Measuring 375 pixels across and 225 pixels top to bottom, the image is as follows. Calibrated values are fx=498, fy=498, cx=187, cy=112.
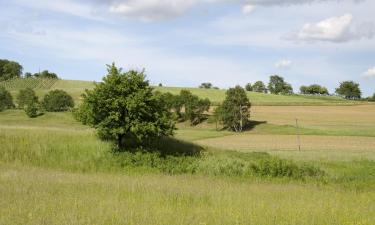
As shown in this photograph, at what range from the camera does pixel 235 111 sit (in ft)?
232

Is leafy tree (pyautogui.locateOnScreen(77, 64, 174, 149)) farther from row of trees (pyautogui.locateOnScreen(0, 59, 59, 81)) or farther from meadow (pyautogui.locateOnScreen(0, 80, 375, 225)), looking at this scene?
row of trees (pyautogui.locateOnScreen(0, 59, 59, 81))

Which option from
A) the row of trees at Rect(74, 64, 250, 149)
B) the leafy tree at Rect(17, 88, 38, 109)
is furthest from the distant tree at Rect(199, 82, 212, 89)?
the row of trees at Rect(74, 64, 250, 149)

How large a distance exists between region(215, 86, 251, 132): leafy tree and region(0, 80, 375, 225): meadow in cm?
2164

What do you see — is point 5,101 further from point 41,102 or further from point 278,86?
point 278,86

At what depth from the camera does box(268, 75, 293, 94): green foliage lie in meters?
187

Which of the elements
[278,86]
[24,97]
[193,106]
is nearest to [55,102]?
[24,97]

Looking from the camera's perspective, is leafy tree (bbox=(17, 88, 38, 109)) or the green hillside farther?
the green hillside

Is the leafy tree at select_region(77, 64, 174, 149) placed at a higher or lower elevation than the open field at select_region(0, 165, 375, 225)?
higher

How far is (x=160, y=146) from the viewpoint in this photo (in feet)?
92.2

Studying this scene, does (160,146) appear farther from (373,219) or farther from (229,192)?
(373,219)

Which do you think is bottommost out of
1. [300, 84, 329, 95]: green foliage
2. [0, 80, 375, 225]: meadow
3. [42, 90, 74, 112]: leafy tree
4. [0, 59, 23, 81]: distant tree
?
[0, 80, 375, 225]: meadow

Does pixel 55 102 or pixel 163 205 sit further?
pixel 55 102

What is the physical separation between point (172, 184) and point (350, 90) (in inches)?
6259

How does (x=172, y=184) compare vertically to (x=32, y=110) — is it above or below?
below
